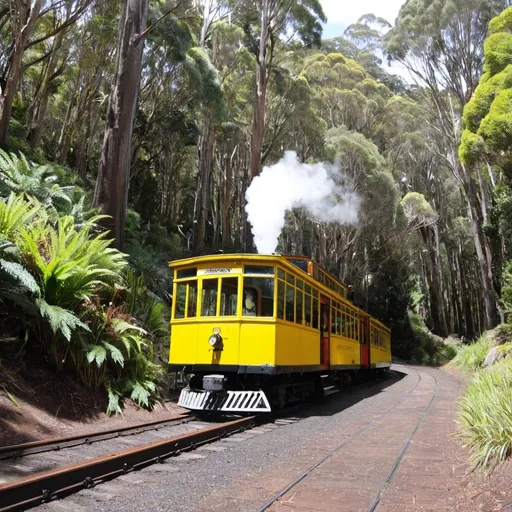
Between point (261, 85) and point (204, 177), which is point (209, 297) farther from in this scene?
point (261, 85)

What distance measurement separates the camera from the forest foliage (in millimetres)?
8633

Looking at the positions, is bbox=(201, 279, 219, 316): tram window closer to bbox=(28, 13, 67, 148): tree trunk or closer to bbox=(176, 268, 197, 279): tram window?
bbox=(176, 268, 197, 279): tram window

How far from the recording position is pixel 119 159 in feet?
Answer: 34.8

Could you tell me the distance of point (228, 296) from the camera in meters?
8.06

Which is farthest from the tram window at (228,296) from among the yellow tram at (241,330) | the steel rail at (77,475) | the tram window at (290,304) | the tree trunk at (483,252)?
the tree trunk at (483,252)

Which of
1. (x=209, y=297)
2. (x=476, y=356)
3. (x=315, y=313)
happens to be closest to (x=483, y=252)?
(x=476, y=356)

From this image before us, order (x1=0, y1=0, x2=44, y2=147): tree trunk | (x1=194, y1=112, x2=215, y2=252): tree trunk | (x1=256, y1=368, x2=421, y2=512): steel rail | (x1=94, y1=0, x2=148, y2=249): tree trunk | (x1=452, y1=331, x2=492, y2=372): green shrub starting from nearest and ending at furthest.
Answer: (x1=256, y1=368, x2=421, y2=512): steel rail → (x1=94, y1=0, x2=148, y2=249): tree trunk → (x1=0, y1=0, x2=44, y2=147): tree trunk → (x1=452, y1=331, x2=492, y2=372): green shrub → (x1=194, y1=112, x2=215, y2=252): tree trunk

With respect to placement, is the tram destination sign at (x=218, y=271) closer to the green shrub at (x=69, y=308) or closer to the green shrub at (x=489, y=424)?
the green shrub at (x=69, y=308)

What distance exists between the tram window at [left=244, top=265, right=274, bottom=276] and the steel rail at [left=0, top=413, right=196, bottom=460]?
2.52 meters

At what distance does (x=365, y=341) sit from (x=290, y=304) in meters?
7.27

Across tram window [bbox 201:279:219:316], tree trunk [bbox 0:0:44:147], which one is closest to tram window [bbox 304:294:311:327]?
tram window [bbox 201:279:219:316]

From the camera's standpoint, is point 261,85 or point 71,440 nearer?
point 71,440

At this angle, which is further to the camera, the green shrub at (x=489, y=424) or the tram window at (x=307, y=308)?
the tram window at (x=307, y=308)

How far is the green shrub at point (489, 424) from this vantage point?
15.3 ft
